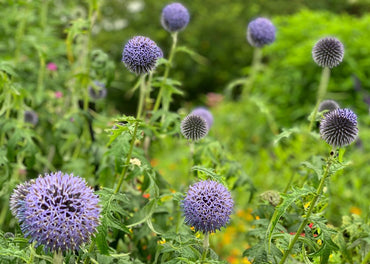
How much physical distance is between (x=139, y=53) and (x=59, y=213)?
881mm

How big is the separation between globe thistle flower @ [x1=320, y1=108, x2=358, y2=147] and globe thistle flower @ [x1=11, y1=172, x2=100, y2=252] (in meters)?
1.05

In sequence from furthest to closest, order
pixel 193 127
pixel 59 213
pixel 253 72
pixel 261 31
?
pixel 253 72
pixel 261 31
pixel 193 127
pixel 59 213

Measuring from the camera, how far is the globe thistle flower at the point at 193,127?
2.31m

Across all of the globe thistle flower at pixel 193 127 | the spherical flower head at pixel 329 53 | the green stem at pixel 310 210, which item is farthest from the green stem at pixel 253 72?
the green stem at pixel 310 210

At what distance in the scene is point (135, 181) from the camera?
9.43 ft

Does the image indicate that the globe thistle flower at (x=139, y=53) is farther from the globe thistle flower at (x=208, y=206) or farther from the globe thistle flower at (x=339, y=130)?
the globe thistle flower at (x=339, y=130)

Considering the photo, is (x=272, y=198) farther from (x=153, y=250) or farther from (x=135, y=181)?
(x=135, y=181)

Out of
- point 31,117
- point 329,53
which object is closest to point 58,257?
point 329,53

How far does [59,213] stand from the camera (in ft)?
4.93

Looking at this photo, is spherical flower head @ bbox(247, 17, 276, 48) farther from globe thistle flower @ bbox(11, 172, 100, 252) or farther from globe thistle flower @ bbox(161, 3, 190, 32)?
globe thistle flower @ bbox(11, 172, 100, 252)

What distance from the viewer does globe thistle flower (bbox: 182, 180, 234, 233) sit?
5.91 ft

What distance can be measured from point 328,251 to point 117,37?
11.7 m

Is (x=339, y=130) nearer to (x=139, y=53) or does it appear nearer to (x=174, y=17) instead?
(x=139, y=53)

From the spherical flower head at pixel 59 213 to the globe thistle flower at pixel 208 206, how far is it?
16.4 inches
